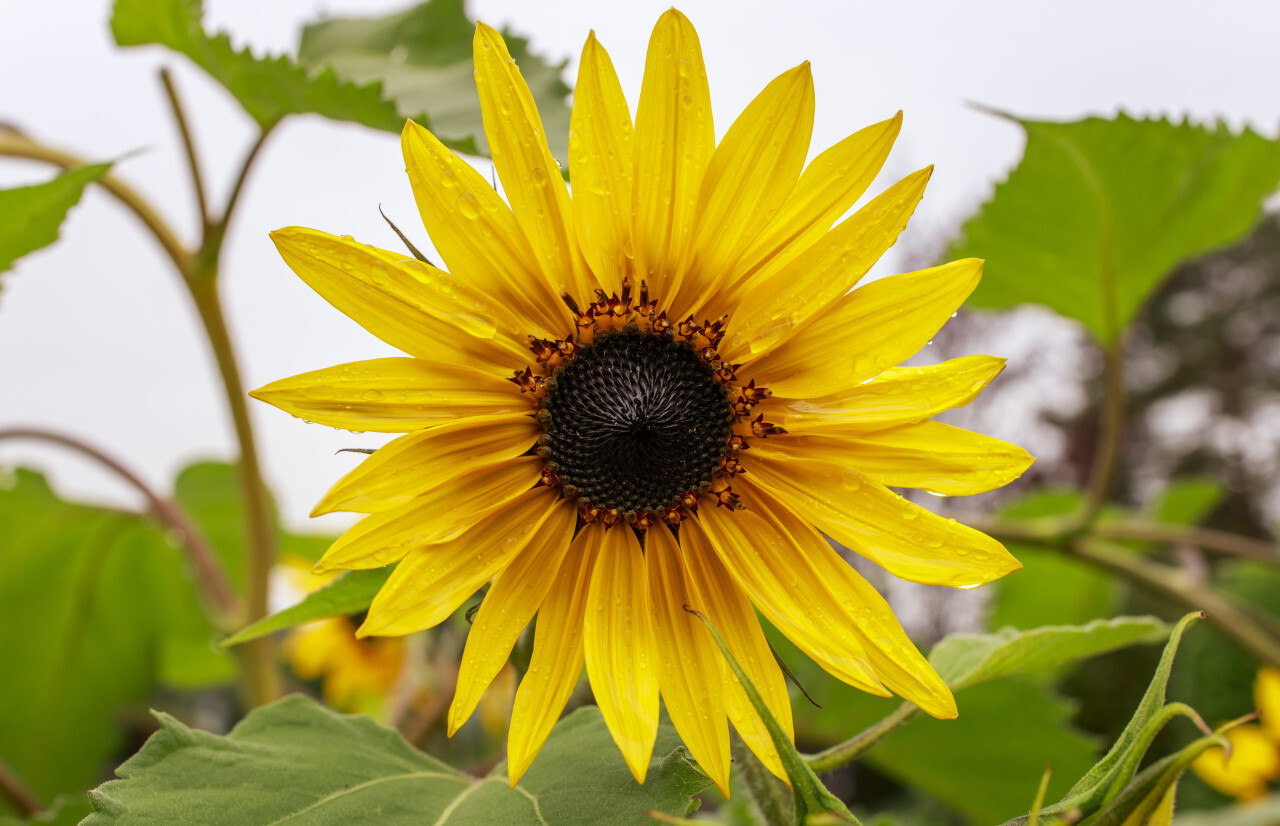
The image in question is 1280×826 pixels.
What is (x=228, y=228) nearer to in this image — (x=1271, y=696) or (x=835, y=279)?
(x=835, y=279)

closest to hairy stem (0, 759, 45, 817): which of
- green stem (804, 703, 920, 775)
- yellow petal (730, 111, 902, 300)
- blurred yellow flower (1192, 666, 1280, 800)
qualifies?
green stem (804, 703, 920, 775)

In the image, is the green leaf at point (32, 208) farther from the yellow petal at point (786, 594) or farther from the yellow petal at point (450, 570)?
the yellow petal at point (786, 594)

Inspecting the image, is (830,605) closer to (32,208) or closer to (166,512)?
A: (32,208)

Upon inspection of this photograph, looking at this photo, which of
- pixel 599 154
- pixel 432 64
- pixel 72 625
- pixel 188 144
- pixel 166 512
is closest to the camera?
pixel 599 154

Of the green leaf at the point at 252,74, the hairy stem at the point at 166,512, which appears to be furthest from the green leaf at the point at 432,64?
the hairy stem at the point at 166,512

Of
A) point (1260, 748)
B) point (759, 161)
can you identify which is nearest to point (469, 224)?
point (759, 161)
